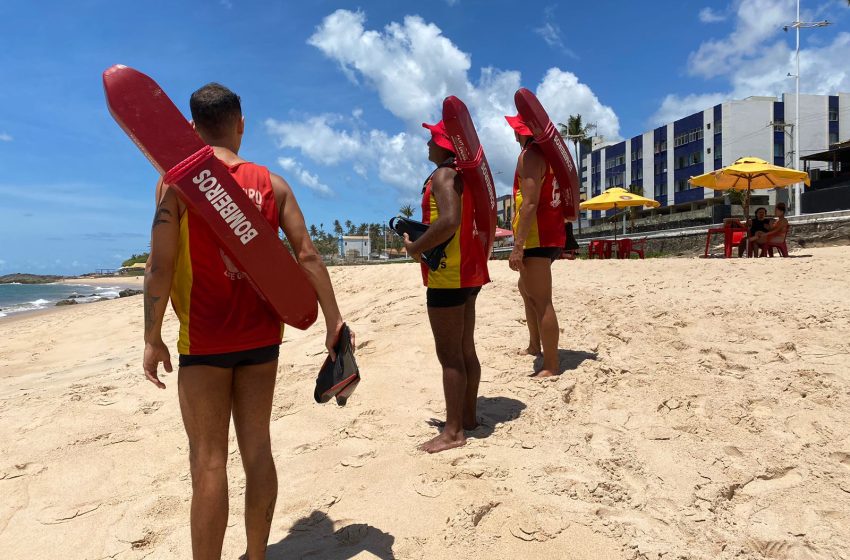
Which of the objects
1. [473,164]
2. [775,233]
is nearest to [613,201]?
[775,233]

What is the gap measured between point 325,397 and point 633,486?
1.74 meters

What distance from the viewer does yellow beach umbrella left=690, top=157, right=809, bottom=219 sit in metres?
13.2

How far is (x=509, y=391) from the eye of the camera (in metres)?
4.04

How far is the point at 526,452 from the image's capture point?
120 inches

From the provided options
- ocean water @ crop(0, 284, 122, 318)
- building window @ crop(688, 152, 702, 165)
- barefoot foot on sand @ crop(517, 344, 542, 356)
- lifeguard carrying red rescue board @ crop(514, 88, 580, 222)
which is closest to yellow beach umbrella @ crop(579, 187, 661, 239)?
barefoot foot on sand @ crop(517, 344, 542, 356)

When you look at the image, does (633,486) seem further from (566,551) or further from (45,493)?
(45,493)

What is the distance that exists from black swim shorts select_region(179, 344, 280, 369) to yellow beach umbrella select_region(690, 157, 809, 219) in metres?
14.3

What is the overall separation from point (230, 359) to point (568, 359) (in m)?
3.35

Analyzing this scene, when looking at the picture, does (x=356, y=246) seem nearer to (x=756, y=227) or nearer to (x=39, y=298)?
(x=39, y=298)

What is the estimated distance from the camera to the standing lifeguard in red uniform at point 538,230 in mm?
3980

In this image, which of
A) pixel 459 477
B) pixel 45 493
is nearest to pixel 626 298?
pixel 459 477

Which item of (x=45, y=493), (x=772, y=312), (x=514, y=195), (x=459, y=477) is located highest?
(x=514, y=195)

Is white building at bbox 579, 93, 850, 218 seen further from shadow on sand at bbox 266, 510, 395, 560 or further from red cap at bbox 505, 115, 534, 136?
shadow on sand at bbox 266, 510, 395, 560

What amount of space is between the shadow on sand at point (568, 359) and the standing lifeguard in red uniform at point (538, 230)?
9.5 inches
